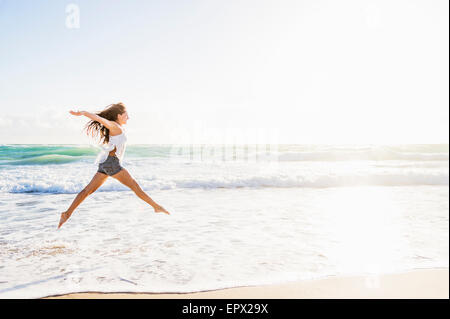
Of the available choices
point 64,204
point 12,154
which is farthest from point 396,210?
point 12,154

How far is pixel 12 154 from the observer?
17.2 meters

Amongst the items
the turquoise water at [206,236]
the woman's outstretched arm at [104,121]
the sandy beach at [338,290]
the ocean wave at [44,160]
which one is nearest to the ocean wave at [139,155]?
the ocean wave at [44,160]

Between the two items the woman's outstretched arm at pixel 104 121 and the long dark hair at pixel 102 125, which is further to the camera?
the long dark hair at pixel 102 125

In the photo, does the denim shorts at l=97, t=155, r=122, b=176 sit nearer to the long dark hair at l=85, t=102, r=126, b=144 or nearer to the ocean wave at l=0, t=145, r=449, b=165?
the long dark hair at l=85, t=102, r=126, b=144

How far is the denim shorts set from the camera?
10.7 feet

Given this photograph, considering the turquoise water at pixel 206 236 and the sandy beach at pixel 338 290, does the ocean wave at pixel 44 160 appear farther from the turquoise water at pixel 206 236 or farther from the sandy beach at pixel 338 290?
the sandy beach at pixel 338 290

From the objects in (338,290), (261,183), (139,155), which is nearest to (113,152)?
(338,290)

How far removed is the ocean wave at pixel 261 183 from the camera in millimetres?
9469

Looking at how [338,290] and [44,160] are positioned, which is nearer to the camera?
[338,290]

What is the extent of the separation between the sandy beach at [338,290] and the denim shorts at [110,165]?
124 cm

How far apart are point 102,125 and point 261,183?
8.40 metres

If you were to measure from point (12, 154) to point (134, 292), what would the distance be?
1775cm

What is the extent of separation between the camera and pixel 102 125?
340 cm

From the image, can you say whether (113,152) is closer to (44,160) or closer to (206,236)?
(206,236)
